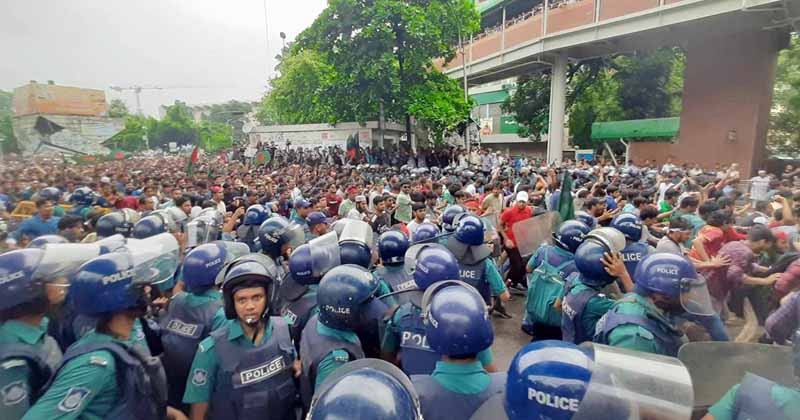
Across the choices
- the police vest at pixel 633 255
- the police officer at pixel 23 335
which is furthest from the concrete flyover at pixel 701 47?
the police officer at pixel 23 335

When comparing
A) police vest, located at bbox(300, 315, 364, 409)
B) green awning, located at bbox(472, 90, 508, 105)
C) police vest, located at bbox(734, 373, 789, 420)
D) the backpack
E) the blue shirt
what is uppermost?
green awning, located at bbox(472, 90, 508, 105)

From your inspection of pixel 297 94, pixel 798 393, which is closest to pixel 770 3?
pixel 798 393

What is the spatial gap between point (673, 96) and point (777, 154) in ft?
21.4

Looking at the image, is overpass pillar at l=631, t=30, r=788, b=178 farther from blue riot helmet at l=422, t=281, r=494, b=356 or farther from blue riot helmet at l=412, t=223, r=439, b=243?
blue riot helmet at l=422, t=281, r=494, b=356

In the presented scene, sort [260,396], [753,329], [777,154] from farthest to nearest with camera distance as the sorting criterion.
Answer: [777,154] < [753,329] < [260,396]

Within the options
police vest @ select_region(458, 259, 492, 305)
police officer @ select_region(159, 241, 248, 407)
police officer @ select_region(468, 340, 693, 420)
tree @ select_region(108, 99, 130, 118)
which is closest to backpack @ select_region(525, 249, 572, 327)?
police vest @ select_region(458, 259, 492, 305)

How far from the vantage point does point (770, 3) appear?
13.3m

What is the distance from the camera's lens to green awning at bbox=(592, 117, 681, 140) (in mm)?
21920

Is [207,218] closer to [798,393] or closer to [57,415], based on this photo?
[57,415]

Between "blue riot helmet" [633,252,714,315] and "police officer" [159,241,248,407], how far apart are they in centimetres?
251

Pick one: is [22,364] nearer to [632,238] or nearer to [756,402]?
[756,402]

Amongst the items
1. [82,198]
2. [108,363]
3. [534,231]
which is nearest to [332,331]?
[108,363]

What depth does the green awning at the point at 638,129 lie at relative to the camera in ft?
71.9

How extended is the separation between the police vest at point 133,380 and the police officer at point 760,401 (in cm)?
238
